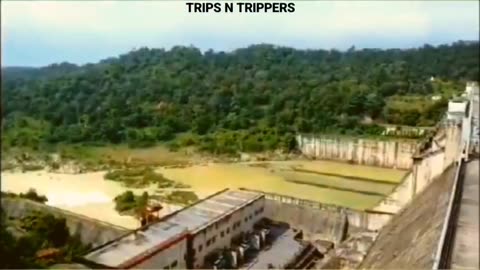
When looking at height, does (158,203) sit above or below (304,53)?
below

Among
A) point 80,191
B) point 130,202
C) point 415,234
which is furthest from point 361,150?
point 415,234

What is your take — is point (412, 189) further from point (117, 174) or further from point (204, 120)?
point (117, 174)

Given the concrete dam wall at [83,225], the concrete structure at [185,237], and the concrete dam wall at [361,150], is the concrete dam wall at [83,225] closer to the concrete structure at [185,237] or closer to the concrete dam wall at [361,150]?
the concrete structure at [185,237]

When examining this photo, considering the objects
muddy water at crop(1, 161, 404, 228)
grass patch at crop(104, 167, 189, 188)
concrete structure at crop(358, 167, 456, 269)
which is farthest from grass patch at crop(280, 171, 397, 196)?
concrete structure at crop(358, 167, 456, 269)

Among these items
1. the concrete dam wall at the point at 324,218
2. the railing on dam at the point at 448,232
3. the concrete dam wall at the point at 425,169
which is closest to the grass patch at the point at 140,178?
the concrete dam wall at the point at 324,218

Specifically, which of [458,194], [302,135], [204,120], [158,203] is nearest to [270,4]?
[458,194]

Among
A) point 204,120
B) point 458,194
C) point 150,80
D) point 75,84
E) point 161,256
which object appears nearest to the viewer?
point 458,194
